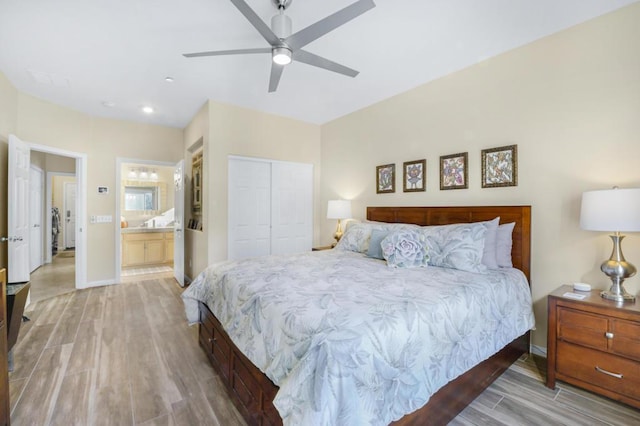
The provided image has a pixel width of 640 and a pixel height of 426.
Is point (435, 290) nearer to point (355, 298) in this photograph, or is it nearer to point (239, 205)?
point (355, 298)

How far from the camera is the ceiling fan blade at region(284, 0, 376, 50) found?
5.54ft

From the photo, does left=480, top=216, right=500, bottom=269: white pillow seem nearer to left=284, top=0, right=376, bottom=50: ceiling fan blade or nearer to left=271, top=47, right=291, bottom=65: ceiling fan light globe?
left=284, top=0, right=376, bottom=50: ceiling fan blade

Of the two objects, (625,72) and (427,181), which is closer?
(625,72)

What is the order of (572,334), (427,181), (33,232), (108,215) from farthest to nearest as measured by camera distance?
1. (33,232)
2. (108,215)
3. (427,181)
4. (572,334)

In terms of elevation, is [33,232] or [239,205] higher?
[239,205]

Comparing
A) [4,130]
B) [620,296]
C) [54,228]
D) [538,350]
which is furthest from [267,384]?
[54,228]

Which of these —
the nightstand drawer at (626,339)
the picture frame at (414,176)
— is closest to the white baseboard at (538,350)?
the nightstand drawer at (626,339)

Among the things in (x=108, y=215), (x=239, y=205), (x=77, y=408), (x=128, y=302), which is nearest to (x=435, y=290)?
(x=77, y=408)

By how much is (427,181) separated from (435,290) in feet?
6.46

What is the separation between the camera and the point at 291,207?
4844mm

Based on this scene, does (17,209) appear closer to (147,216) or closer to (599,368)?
(147,216)

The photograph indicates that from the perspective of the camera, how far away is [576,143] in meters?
2.38

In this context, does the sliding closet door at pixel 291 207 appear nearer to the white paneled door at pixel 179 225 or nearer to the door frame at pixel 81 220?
the white paneled door at pixel 179 225

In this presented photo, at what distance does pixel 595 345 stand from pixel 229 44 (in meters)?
3.68
